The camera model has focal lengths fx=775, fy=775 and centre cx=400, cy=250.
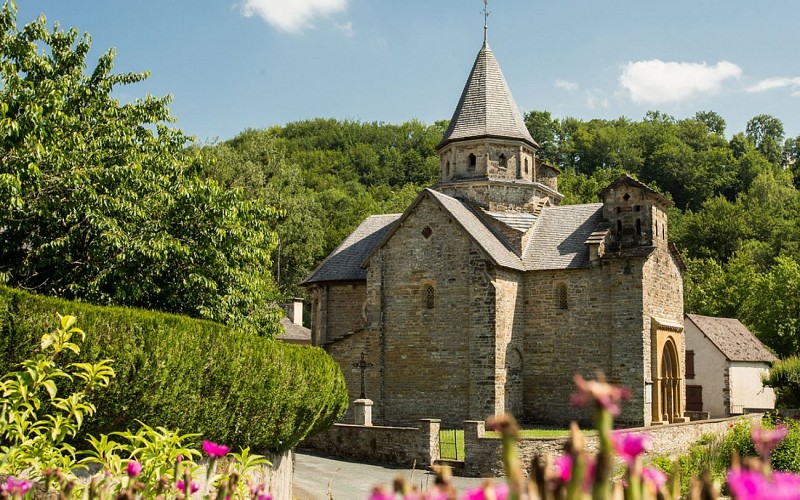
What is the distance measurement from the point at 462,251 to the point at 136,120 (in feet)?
42.1

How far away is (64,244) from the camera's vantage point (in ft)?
57.1

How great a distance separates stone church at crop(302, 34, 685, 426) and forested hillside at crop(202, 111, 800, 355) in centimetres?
2243

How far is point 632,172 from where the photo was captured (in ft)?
301

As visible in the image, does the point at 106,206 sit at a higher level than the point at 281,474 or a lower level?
higher

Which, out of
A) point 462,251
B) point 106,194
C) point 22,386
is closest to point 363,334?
point 462,251

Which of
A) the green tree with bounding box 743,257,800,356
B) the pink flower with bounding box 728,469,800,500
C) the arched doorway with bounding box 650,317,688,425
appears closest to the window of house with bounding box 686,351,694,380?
the green tree with bounding box 743,257,800,356

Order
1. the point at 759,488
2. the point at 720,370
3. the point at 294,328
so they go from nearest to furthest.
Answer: the point at 759,488, the point at 720,370, the point at 294,328

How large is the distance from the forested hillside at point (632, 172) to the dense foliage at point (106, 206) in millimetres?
29436

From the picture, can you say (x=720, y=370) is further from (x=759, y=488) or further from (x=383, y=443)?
(x=759, y=488)

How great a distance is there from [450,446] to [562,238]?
420 inches

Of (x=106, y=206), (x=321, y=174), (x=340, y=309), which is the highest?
(x=321, y=174)

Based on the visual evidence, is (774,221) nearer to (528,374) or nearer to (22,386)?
(528,374)

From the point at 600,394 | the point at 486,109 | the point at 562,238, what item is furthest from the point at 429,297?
the point at 600,394

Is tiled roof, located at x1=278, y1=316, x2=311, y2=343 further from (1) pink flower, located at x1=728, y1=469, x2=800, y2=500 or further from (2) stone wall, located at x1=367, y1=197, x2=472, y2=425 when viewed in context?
(1) pink flower, located at x1=728, y1=469, x2=800, y2=500
